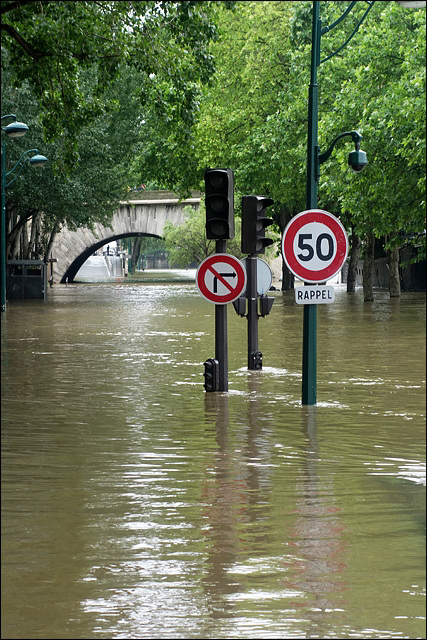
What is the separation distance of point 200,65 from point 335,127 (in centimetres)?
1335

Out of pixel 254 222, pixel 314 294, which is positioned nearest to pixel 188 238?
pixel 254 222

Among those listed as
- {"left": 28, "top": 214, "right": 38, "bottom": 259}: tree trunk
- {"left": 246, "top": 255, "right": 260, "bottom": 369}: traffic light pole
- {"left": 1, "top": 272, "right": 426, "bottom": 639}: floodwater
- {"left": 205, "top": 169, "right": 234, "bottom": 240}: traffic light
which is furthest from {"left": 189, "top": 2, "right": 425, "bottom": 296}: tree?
{"left": 1, "top": 272, "right": 426, "bottom": 639}: floodwater

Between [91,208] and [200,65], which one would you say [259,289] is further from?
[91,208]

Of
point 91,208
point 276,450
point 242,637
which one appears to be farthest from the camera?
point 91,208

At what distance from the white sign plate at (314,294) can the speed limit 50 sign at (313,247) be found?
236mm

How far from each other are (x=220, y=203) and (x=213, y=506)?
5995 mm

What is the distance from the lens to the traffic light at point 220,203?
11625 millimetres

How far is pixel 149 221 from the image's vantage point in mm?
81812

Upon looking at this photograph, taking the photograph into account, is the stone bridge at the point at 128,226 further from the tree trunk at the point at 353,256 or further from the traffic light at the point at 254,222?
the traffic light at the point at 254,222

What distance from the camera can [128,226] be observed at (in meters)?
81.0

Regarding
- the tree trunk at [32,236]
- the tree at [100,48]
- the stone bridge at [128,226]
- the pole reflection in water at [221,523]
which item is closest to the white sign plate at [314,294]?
the pole reflection in water at [221,523]

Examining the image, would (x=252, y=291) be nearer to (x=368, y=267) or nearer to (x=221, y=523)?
(x=221, y=523)

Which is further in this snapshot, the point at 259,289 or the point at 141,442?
the point at 259,289

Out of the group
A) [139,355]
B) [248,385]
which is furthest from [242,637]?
[139,355]
